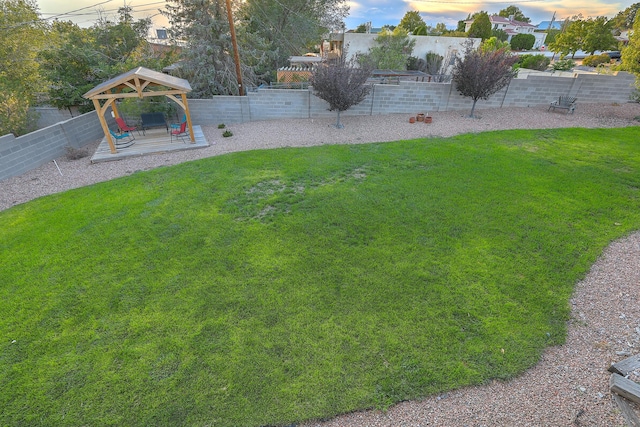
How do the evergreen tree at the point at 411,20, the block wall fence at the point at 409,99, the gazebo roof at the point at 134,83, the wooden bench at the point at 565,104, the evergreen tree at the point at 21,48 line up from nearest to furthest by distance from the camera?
the gazebo roof at the point at 134,83 < the evergreen tree at the point at 21,48 < the wooden bench at the point at 565,104 < the block wall fence at the point at 409,99 < the evergreen tree at the point at 411,20

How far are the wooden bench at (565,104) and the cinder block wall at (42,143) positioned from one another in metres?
19.1

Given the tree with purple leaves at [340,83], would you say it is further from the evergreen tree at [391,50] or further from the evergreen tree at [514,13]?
the evergreen tree at [514,13]

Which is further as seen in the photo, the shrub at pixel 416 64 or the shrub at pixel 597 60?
the shrub at pixel 597 60

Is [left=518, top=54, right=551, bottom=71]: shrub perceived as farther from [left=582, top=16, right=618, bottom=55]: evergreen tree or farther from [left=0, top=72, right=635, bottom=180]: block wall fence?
[left=0, top=72, right=635, bottom=180]: block wall fence

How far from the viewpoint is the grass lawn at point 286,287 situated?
322cm

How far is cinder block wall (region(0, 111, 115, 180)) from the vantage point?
8453 millimetres

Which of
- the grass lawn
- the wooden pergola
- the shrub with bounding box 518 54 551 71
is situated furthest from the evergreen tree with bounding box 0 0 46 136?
the shrub with bounding box 518 54 551 71

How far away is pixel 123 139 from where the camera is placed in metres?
11.0

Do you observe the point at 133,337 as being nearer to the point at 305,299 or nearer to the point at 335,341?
the point at 305,299

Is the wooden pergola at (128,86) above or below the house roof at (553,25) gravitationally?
below

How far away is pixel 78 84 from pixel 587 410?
1889cm

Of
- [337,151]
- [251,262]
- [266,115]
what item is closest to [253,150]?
[337,151]

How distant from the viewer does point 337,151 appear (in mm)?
9742

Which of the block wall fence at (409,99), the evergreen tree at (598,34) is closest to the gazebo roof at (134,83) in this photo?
the block wall fence at (409,99)
